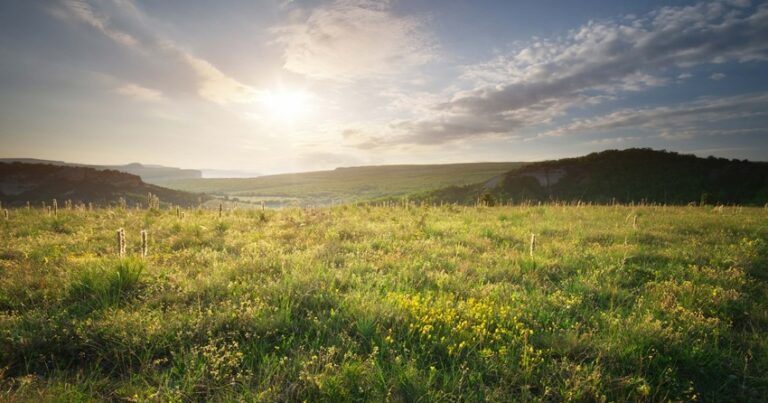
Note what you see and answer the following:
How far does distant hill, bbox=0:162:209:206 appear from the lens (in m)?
57.7

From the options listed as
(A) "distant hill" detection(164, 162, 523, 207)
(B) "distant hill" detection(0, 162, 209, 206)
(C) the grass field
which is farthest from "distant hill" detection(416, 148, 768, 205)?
(B) "distant hill" detection(0, 162, 209, 206)

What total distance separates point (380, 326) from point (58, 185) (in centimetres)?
8140

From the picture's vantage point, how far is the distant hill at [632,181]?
38219 mm

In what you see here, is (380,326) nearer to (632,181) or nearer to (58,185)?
(632,181)

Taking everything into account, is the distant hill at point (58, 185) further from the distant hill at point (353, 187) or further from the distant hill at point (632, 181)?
the distant hill at point (632, 181)

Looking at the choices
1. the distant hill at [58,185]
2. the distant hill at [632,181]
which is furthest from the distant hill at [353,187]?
the distant hill at [58,185]

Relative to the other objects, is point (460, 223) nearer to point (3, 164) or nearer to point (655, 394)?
point (655, 394)

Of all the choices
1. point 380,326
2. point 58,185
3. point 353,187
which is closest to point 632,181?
point 380,326

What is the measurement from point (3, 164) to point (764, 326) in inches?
3651

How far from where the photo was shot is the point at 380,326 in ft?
12.7

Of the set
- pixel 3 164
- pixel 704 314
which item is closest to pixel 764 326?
pixel 704 314

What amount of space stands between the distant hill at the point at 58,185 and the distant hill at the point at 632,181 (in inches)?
2294

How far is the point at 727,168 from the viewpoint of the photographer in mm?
41688

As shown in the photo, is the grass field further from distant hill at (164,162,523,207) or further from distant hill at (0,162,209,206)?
distant hill at (0,162,209,206)
